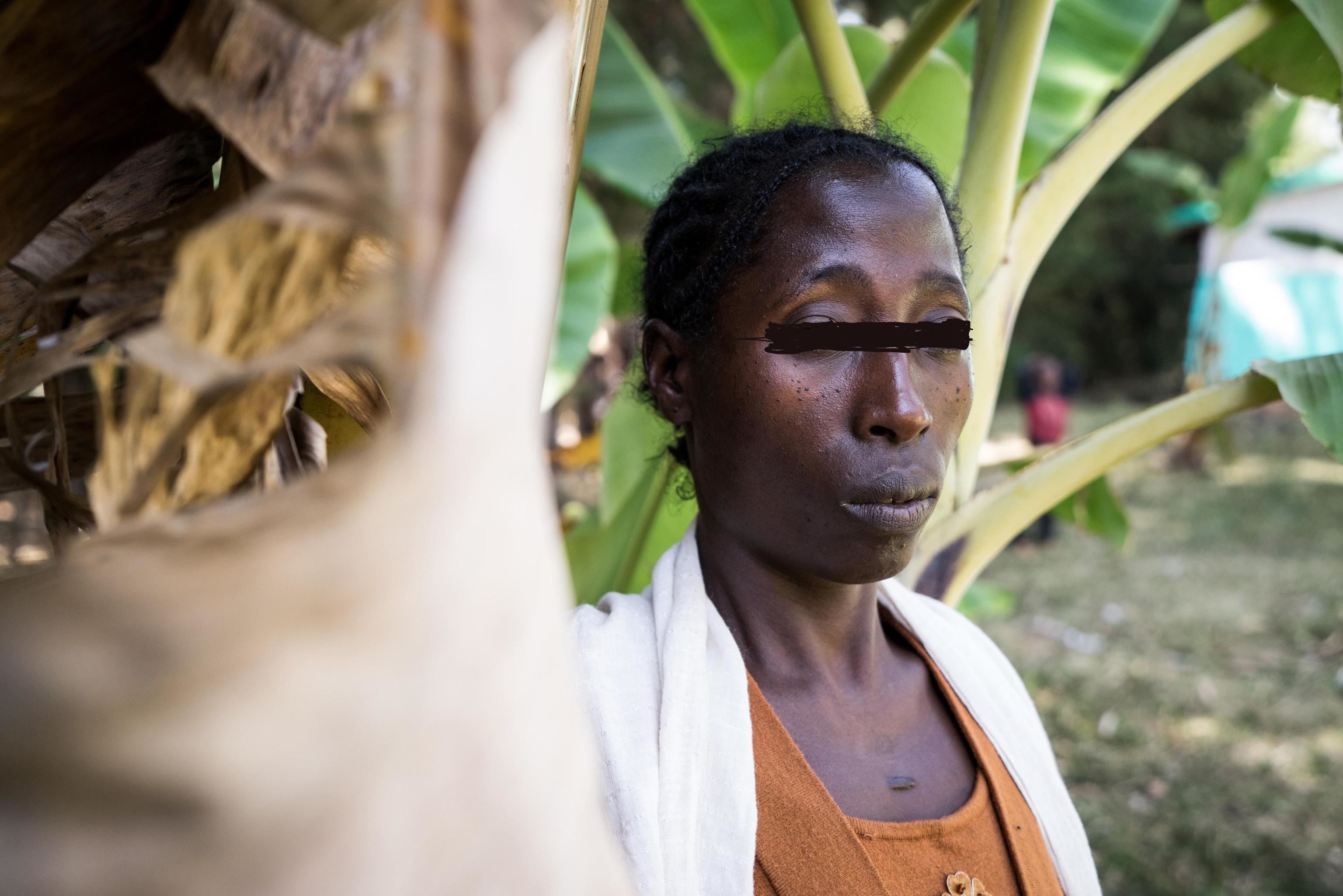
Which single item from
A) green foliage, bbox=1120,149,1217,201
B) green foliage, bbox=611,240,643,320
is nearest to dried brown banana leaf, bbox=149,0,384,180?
green foliage, bbox=611,240,643,320

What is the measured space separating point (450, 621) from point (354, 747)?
5 centimetres

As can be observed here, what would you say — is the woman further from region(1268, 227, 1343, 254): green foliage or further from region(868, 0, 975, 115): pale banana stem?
region(1268, 227, 1343, 254): green foliage

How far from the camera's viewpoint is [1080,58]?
210cm

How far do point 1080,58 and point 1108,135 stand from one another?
0.78 meters

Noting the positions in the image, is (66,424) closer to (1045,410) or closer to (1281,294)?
(1045,410)

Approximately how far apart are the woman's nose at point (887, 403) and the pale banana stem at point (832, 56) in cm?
57

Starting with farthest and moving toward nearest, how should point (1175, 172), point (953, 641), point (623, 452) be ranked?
point (1175, 172) < point (623, 452) < point (953, 641)

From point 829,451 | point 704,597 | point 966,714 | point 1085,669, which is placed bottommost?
point 1085,669

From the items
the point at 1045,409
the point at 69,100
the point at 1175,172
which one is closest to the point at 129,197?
the point at 69,100

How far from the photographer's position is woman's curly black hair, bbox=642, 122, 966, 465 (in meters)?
0.97

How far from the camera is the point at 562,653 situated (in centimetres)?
34

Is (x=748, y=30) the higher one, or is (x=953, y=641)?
(x=748, y=30)

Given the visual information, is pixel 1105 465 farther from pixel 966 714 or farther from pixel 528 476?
pixel 528 476

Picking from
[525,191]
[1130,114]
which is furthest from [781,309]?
[1130,114]
